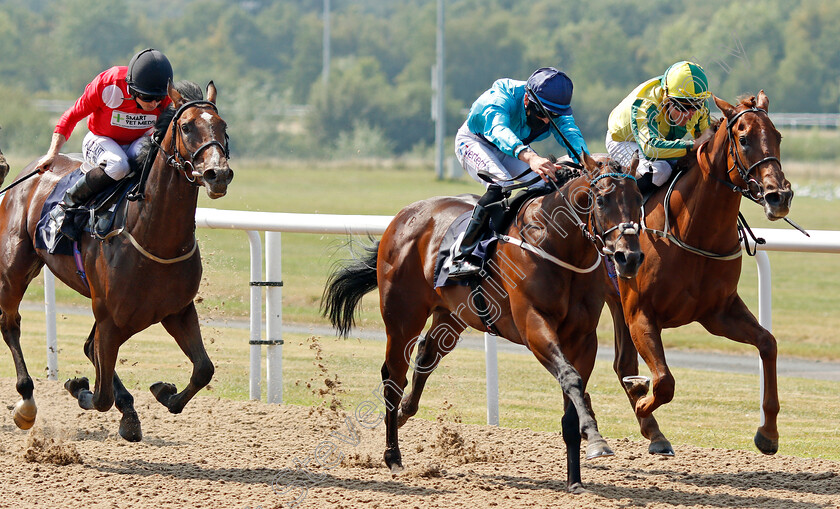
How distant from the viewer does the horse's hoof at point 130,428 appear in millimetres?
5379

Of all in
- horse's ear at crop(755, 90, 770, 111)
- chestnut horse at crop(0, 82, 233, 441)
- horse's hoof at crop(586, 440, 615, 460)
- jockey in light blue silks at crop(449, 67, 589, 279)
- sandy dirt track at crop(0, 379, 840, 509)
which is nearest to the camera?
horse's hoof at crop(586, 440, 615, 460)

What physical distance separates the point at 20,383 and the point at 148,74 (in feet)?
6.01

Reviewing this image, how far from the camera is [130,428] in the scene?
17.6 ft

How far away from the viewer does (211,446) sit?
564 centimetres

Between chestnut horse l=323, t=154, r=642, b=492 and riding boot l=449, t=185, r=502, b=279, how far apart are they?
94 mm

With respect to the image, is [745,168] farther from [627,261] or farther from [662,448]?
[662,448]

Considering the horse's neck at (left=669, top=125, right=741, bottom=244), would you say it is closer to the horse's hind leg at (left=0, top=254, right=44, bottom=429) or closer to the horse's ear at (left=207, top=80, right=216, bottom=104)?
the horse's ear at (left=207, top=80, right=216, bottom=104)

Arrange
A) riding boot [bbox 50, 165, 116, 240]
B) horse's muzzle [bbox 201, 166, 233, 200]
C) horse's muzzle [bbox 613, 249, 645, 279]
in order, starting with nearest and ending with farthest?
1. horse's muzzle [bbox 613, 249, 645, 279]
2. horse's muzzle [bbox 201, 166, 233, 200]
3. riding boot [bbox 50, 165, 116, 240]

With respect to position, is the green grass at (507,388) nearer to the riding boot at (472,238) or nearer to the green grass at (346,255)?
the green grass at (346,255)

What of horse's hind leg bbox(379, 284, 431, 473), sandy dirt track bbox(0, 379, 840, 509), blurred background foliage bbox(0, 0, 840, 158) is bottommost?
sandy dirt track bbox(0, 379, 840, 509)

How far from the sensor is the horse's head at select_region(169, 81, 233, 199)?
15.2 feet

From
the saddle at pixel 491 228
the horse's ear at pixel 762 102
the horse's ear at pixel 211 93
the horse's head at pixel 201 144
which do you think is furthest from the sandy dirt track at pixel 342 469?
the horse's ear at pixel 211 93

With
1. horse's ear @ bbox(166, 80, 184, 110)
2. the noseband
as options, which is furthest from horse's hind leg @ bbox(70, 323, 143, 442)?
the noseband

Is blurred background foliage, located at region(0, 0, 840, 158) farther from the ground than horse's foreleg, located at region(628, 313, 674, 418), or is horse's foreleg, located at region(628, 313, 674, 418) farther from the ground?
blurred background foliage, located at region(0, 0, 840, 158)
